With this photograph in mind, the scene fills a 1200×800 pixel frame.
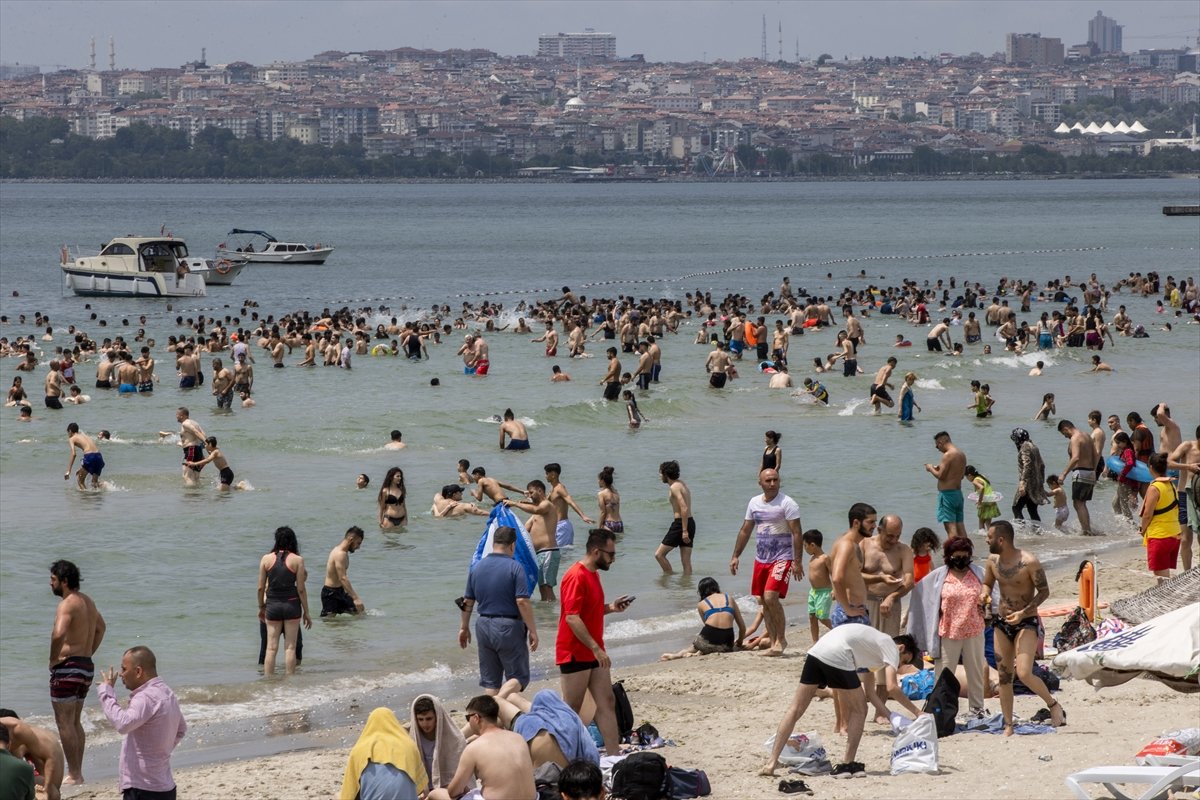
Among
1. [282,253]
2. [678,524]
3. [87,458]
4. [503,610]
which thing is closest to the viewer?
[503,610]

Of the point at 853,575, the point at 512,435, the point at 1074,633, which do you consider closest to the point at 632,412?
the point at 512,435

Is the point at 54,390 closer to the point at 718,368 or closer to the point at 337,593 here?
the point at 718,368

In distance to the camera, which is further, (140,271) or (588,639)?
(140,271)

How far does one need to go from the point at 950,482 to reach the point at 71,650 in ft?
29.4

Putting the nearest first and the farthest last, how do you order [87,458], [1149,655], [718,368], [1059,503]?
[1149,655], [1059,503], [87,458], [718,368]

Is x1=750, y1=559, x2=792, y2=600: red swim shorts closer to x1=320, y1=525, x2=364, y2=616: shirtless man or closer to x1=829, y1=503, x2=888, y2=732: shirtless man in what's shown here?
x1=829, y1=503, x2=888, y2=732: shirtless man

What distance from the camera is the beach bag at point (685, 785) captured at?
8500 millimetres

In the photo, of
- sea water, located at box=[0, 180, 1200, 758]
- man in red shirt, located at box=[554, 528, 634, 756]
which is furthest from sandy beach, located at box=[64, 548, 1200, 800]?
sea water, located at box=[0, 180, 1200, 758]

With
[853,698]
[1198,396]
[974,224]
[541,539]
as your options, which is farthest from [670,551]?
[974,224]

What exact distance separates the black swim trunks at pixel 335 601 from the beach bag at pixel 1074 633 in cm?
615

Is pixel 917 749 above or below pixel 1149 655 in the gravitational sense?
below

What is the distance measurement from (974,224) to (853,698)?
119289 mm

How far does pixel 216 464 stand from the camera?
21.7 meters

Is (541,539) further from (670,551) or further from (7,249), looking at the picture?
(7,249)
